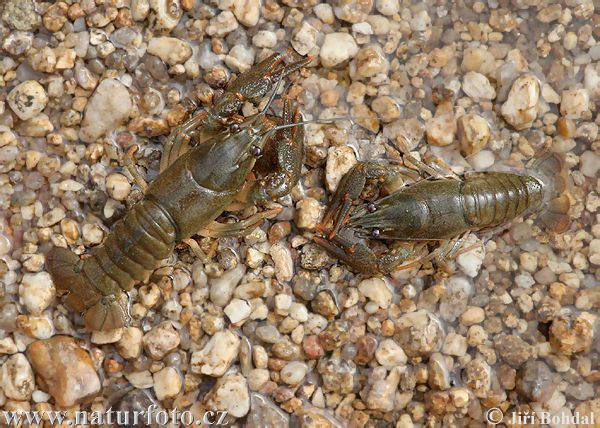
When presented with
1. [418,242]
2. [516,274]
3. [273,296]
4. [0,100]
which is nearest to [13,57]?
[0,100]

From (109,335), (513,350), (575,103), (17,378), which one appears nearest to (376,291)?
(513,350)

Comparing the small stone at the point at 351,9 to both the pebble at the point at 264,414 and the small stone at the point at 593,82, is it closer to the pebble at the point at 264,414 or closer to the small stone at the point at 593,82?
the small stone at the point at 593,82

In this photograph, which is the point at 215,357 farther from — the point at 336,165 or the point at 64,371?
the point at 336,165

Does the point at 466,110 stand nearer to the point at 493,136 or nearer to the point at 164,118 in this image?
the point at 493,136

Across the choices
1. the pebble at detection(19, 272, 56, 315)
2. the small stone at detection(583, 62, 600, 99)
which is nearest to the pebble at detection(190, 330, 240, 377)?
the pebble at detection(19, 272, 56, 315)

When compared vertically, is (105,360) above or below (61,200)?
below

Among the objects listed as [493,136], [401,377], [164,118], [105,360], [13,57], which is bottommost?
[401,377]

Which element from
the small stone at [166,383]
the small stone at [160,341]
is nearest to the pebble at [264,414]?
the small stone at [166,383]

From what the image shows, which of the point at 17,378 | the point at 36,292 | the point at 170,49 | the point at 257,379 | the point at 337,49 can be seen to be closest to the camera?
the point at 17,378
